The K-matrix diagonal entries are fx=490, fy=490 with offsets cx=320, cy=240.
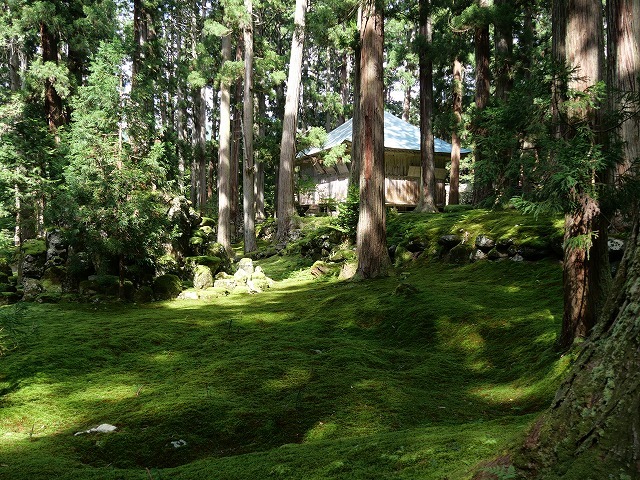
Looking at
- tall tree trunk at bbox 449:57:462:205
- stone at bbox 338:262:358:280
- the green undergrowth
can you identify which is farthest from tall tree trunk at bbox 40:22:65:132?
tall tree trunk at bbox 449:57:462:205

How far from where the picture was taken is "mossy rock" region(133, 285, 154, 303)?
35.4 feet

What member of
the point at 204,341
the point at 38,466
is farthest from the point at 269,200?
the point at 38,466

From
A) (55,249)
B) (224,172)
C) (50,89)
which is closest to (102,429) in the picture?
(55,249)

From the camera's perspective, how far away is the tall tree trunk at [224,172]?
19.5m

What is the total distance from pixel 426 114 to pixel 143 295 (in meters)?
12.6

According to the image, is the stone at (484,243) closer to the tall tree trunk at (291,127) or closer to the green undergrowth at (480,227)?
the green undergrowth at (480,227)

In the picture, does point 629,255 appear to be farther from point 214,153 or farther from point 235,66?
point 214,153

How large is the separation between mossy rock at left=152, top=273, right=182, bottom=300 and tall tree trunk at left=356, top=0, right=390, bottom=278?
4504mm

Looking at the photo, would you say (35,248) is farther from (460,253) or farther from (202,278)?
(460,253)

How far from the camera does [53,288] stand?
35.1 feet

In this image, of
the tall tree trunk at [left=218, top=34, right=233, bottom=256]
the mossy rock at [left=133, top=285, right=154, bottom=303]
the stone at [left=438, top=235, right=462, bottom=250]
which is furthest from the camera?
the tall tree trunk at [left=218, top=34, right=233, bottom=256]

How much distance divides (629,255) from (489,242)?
30.0ft

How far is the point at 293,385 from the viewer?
5352 mm

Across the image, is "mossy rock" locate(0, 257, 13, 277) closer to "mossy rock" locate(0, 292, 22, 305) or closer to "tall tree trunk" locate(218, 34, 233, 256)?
"mossy rock" locate(0, 292, 22, 305)
